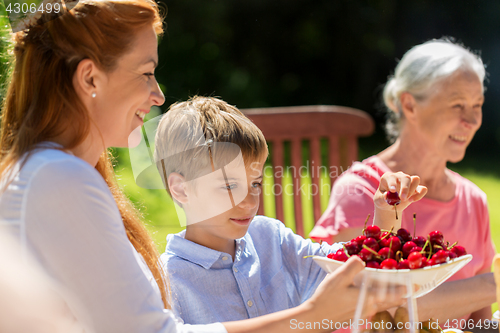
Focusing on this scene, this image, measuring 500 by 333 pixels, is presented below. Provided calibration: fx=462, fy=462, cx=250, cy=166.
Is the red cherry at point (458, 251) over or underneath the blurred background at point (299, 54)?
over

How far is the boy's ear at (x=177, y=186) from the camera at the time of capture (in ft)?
3.11

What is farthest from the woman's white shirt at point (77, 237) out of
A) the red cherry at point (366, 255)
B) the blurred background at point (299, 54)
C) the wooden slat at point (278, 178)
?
the blurred background at point (299, 54)

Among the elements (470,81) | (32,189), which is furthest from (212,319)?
(470,81)

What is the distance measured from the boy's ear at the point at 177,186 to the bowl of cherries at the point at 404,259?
35cm

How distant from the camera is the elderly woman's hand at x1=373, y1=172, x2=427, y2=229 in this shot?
35.2 inches

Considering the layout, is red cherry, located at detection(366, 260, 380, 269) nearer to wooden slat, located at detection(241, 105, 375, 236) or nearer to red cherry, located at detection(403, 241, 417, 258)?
red cherry, located at detection(403, 241, 417, 258)

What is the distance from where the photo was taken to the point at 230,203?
916 millimetres

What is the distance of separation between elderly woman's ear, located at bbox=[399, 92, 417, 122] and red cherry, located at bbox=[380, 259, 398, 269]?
983 mm

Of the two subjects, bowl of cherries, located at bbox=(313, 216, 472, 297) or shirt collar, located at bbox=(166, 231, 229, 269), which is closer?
bowl of cherries, located at bbox=(313, 216, 472, 297)

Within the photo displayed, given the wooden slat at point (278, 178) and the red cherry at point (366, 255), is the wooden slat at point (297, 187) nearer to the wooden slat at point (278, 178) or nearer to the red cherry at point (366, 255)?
the wooden slat at point (278, 178)

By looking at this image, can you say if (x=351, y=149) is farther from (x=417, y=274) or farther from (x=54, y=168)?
(x=54, y=168)

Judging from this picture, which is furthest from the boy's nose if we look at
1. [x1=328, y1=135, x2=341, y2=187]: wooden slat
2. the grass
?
[x1=328, y1=135, x2=341, y2=187]: wooden slat

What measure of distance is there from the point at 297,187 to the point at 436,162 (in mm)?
861

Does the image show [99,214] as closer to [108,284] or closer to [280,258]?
[108,284]
